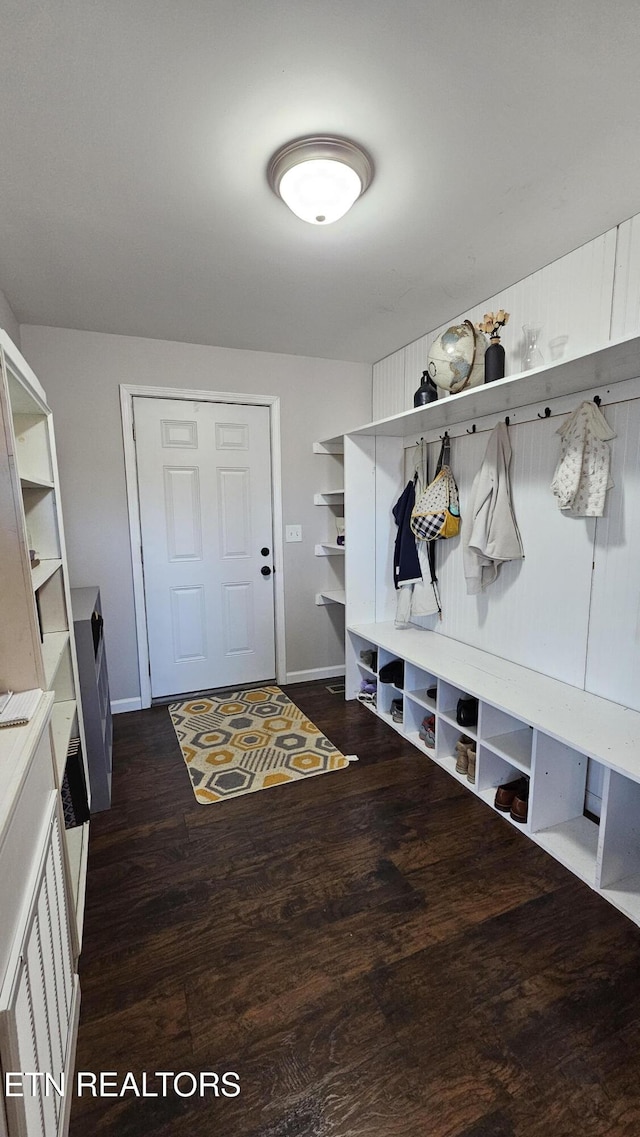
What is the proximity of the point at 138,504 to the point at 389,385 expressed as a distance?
1981 mm

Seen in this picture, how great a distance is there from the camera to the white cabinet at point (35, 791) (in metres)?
0.82

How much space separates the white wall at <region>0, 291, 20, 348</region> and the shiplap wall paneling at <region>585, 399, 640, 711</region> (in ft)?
9.16

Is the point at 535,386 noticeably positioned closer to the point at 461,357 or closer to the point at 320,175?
the point at 461,357

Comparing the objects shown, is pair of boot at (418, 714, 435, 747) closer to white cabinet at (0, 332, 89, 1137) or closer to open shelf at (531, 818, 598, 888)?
open shelf at (531, 818, 598, 888)

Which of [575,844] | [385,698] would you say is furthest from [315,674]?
[575,844]

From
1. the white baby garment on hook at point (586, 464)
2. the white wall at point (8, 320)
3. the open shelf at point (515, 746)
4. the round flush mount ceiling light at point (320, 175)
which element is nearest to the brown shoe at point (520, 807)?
the open shelf at point (515, 746)

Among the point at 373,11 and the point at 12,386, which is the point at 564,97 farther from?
the point at 12,386

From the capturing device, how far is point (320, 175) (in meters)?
1.49

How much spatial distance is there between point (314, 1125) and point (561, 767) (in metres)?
1.44

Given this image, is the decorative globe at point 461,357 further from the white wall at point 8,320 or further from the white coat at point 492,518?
the white wall at point 8,320

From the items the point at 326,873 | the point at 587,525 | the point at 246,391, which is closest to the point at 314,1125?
the point at 326,873

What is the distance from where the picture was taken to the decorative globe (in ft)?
7.54

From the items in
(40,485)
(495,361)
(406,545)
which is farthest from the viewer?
(406,545)

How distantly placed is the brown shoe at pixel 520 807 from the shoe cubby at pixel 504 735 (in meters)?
0.10
